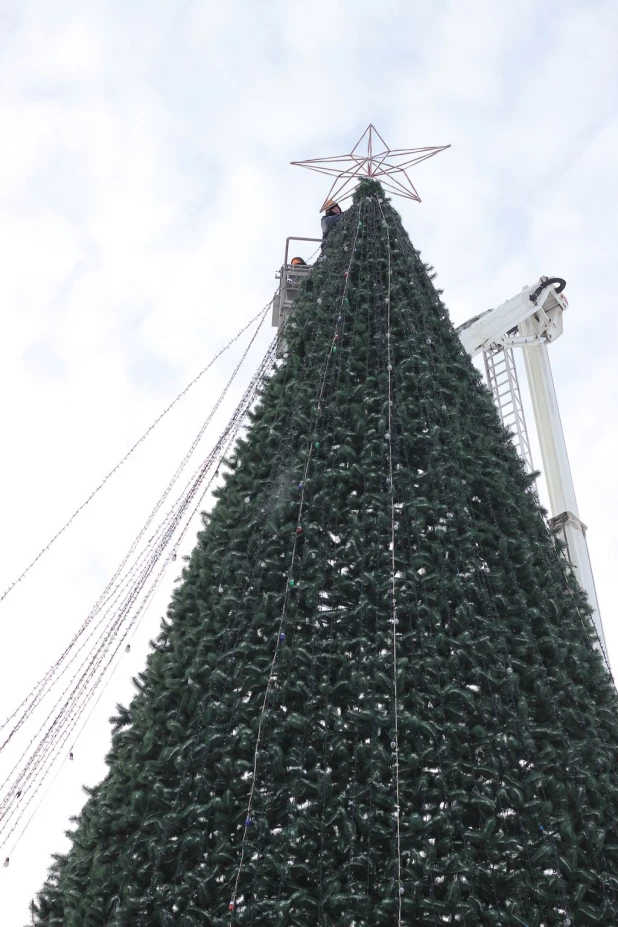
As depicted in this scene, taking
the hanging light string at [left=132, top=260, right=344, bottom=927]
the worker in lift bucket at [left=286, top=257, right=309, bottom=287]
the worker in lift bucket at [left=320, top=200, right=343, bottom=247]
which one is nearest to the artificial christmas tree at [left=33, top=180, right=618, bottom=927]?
the hanging light string at [left=132, top=260, right=344, bottom=927]

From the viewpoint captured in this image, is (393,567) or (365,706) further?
(393,567)

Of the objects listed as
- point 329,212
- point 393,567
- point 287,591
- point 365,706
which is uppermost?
point 329,212

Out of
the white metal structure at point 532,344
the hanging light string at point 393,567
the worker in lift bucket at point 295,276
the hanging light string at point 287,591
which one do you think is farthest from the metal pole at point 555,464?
the hanging light string at point 287,591

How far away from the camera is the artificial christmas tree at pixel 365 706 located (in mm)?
3461

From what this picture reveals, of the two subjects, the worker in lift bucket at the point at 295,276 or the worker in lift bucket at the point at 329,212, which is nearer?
the worker in lift bucket at the point at 329,212

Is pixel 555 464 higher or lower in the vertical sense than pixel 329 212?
higher

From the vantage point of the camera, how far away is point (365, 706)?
3754mm

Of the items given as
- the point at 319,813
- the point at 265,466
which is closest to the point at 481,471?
the point at 265,466

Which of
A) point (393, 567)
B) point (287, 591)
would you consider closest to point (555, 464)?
point (393, 567)

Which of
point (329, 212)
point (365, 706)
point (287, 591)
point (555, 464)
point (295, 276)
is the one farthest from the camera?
point (555, 464)

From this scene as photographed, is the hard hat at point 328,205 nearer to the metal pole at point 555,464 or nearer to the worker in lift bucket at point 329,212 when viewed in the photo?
the worker in lift bucket at point 329,212

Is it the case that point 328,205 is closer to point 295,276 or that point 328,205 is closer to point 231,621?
point 295,276

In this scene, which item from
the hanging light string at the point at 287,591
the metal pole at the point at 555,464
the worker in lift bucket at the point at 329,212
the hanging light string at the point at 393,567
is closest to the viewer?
the hanging light string at the point at 393,567

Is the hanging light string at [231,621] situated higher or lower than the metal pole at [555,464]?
lower
